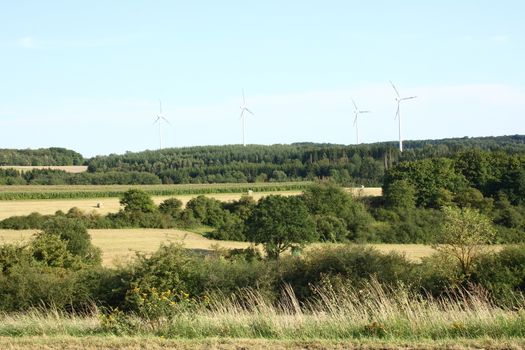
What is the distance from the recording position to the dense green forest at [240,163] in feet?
435

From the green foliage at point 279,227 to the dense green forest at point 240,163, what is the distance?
2496 inches

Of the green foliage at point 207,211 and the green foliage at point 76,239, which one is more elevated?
the green foliage at point 76,239

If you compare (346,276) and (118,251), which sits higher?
(346,276)

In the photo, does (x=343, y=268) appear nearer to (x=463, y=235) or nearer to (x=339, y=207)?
(x=463, y=235)

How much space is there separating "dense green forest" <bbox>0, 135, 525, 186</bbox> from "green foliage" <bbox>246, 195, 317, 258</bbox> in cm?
6341

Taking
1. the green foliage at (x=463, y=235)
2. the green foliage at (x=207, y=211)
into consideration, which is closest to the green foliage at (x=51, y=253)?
the green foliage at (x=463, y=235)

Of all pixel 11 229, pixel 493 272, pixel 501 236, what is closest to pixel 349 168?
pixel 501 236

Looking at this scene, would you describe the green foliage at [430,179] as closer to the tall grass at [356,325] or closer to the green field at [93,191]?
the green field at [93,191]

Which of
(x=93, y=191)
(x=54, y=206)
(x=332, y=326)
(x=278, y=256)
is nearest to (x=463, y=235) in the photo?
(x=278, y=256)

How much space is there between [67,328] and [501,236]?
62.1 metres

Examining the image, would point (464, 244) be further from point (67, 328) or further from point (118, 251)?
point (118, 251)

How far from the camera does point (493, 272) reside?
2256 centimetres

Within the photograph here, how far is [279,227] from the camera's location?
2191 inches

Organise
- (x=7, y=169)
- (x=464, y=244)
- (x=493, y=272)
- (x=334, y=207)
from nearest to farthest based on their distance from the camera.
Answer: (x=493, y=272) < (x=464, y=244) < (x=334, y=207) < (x=7, y=169)
